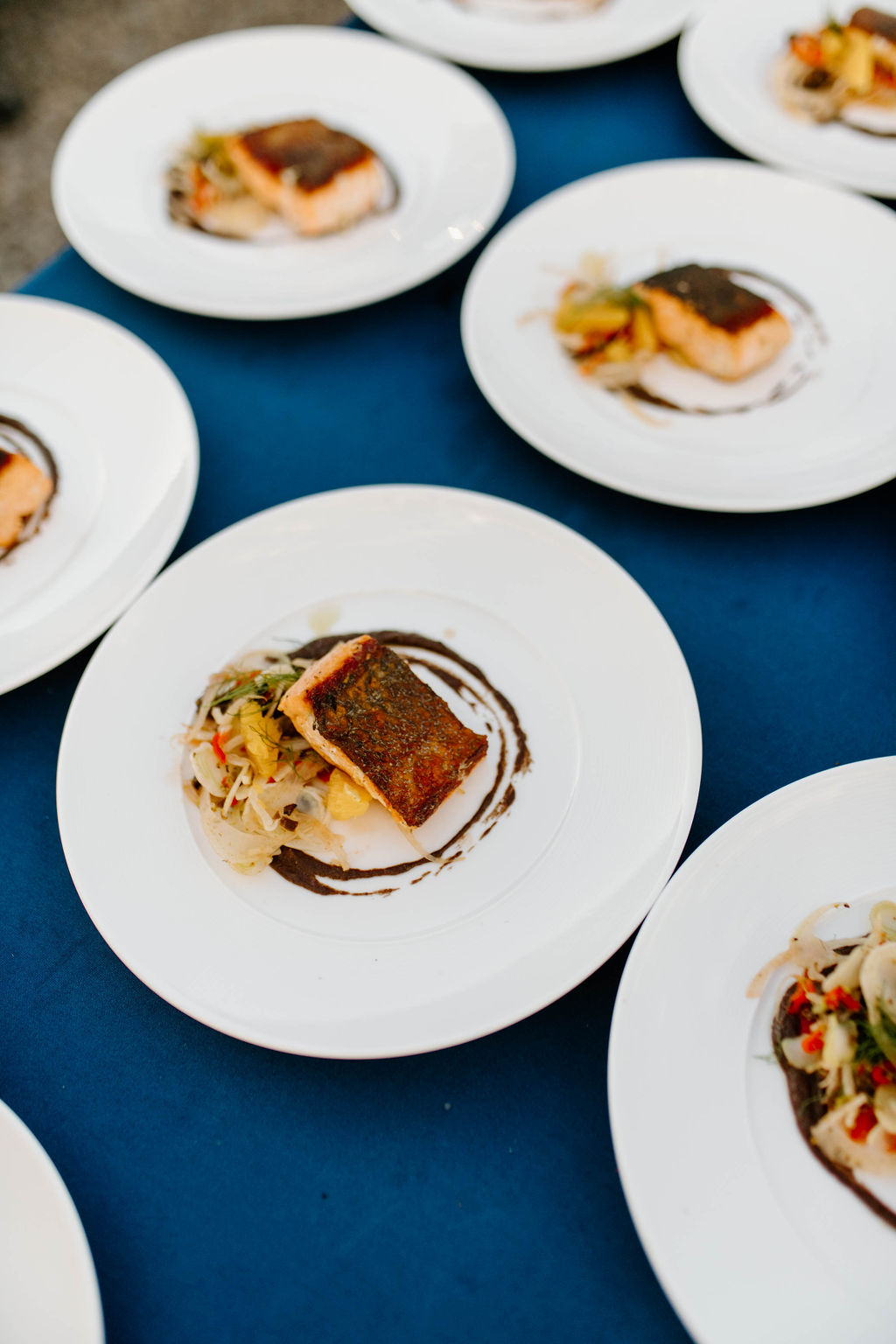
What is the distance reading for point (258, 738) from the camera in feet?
6.91

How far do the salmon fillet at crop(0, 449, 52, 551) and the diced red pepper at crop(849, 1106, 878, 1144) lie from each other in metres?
2.33

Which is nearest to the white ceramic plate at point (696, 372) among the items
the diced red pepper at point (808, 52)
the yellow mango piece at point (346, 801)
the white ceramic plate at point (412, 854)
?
the white ceramic plate at point (412, 854)

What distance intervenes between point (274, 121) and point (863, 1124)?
3.78 meters

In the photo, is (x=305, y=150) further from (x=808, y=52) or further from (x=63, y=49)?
(x=63, y=49)

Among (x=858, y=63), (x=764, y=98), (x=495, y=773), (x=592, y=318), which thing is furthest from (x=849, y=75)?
(x=495, y=773)

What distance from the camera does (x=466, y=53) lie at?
12.0ft

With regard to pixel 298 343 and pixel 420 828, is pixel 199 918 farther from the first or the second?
pixel 298 343

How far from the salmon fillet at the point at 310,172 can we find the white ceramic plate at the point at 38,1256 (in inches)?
108

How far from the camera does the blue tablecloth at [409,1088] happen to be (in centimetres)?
163

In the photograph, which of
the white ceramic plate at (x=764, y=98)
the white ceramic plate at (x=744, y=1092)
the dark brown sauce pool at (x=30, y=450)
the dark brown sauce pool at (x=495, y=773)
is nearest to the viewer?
the white ceramic plate at (x=744, y=1092)

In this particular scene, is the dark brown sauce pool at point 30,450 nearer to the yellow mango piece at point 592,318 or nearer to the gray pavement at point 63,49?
the yellow mango piece at point 592,318

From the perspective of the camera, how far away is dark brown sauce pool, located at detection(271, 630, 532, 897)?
1.96 meters

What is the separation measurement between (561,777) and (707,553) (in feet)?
2.92

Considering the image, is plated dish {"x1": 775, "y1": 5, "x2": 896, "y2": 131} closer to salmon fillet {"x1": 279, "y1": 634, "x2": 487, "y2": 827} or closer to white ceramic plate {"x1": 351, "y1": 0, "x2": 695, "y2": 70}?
white ceramic plate {"x1": 351, "y1": 0, "x2": 695, "y2": 70}
